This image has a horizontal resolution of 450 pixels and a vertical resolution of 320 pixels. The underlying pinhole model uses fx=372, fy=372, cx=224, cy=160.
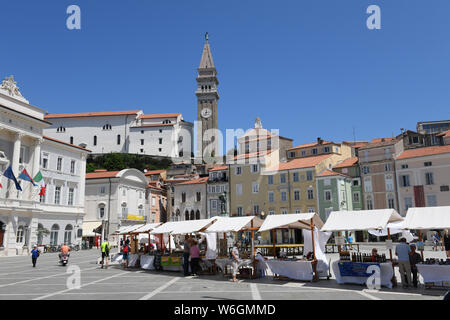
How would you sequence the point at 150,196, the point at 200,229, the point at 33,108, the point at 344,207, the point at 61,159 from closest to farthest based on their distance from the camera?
the point at 200,229, the point at 33,108, the point at 61,159, the point at 344,207, the point at 150,196

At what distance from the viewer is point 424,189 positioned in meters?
44.8

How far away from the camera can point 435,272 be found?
11.4 metres

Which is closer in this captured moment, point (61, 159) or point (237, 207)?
point (61, 159)

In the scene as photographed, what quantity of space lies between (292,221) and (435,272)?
5.24 meters

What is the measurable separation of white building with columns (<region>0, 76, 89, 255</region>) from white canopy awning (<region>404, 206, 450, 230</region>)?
33322 millimetres

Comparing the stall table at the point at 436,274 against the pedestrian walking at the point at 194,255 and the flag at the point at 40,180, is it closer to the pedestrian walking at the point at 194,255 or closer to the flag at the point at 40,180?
the pedestrian walking at the point at 194,255

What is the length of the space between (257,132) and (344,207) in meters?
33.5

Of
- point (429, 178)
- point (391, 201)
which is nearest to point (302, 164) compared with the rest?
point (391, 201)

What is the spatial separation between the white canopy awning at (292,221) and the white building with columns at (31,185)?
2784 centimetres

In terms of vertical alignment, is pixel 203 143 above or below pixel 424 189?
above

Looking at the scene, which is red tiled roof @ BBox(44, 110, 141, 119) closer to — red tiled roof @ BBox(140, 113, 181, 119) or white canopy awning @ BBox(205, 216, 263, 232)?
red tiled roof @ BBox(140, 113, 181, 119)

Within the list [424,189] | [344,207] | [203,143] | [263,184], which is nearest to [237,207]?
[263,184]

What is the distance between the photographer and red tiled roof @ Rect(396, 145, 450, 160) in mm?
44550
